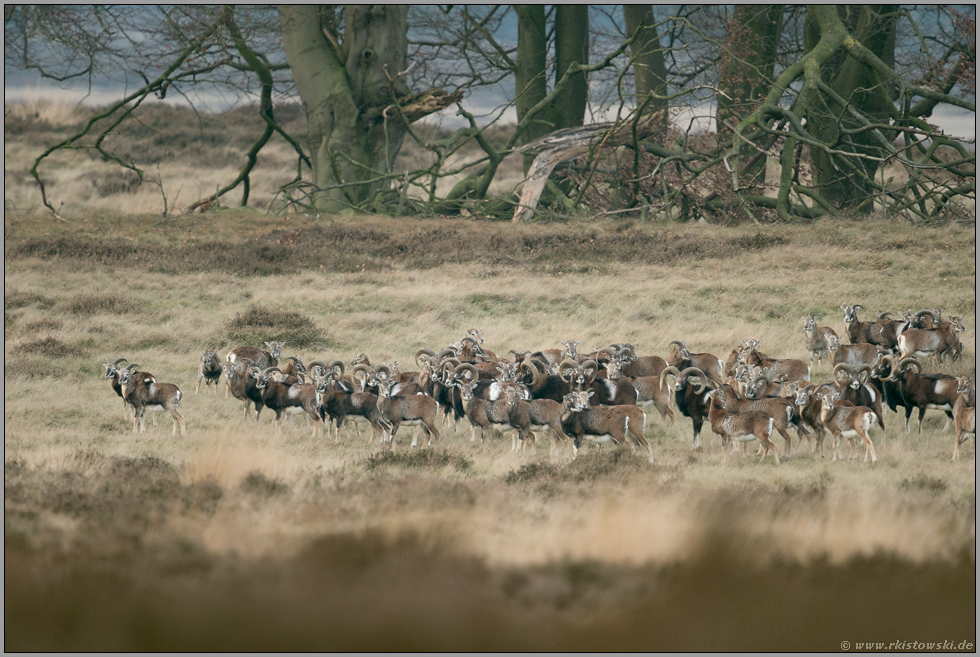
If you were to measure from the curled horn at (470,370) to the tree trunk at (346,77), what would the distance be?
13469 millimetres

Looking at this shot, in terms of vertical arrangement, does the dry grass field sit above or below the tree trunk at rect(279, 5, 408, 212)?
below

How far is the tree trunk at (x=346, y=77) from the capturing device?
79.6ft

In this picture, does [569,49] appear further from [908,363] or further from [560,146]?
[908,363]

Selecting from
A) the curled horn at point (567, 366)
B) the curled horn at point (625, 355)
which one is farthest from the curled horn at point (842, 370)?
the curled horn at point (567, 366)

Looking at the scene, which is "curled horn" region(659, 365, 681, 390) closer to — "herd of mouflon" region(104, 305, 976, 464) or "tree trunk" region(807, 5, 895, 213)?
"herd of mouflon" region(104, 305, 976, 464)

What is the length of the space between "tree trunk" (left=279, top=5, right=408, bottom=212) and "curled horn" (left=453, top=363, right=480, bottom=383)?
44.2 feet

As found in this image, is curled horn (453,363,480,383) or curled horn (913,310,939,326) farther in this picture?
curled horn (913,310,939,326)

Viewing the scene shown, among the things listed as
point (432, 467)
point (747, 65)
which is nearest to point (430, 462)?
point (432, 467)

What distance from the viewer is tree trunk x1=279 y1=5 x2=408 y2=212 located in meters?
24.3

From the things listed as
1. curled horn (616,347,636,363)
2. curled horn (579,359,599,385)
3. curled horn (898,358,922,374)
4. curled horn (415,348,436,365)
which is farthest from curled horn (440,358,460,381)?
curled horn (898,358,922,374)

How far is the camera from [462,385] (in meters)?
10.7

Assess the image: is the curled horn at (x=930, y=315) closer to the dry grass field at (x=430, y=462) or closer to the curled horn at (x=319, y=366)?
the dry grass field at (x=430, y=462)

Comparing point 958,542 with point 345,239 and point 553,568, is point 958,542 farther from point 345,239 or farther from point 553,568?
point 345,239

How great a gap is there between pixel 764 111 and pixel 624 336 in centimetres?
696
